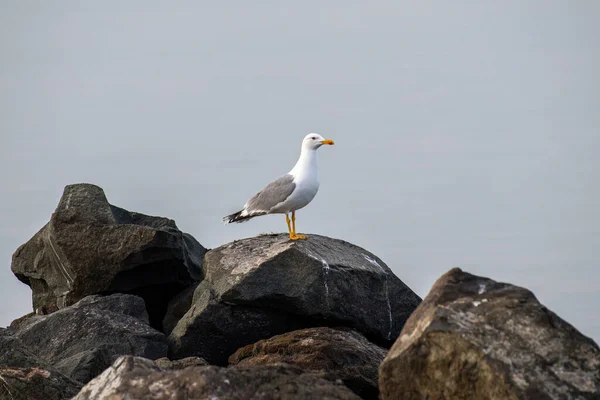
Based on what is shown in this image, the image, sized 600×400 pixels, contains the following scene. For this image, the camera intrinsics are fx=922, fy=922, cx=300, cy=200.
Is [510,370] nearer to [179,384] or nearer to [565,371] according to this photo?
[565,371]

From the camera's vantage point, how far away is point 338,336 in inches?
466

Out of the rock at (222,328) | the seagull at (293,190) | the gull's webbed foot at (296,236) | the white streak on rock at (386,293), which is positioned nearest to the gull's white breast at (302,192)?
the seagull at (293,190)

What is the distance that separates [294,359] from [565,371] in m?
4.29

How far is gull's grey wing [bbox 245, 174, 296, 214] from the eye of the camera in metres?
15.0

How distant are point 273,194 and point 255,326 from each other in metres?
2.67

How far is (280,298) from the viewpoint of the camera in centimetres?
1295

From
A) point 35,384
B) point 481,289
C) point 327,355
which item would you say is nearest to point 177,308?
point 327,355

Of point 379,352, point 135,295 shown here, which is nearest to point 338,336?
point 379,352

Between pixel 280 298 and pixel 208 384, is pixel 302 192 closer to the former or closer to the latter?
pixel 280 298

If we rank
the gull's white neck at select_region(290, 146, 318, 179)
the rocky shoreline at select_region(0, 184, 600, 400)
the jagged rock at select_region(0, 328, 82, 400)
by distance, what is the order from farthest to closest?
the gull's white neck at select_region(290, 146, 318, 179), the jagged rock at select_region(0, 328, 82, 400), the rocky shoreline at select_region(0, 184, 600, 400)

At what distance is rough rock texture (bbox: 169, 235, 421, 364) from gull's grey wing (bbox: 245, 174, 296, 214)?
121 cm

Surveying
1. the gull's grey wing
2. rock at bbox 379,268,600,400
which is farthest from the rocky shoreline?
the gull's grey wing

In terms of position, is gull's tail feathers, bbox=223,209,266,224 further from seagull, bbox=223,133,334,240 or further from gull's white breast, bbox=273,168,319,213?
gull's white breast, bbox=273,168,319,213

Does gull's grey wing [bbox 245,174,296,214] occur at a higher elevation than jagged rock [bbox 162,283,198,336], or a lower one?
higher
